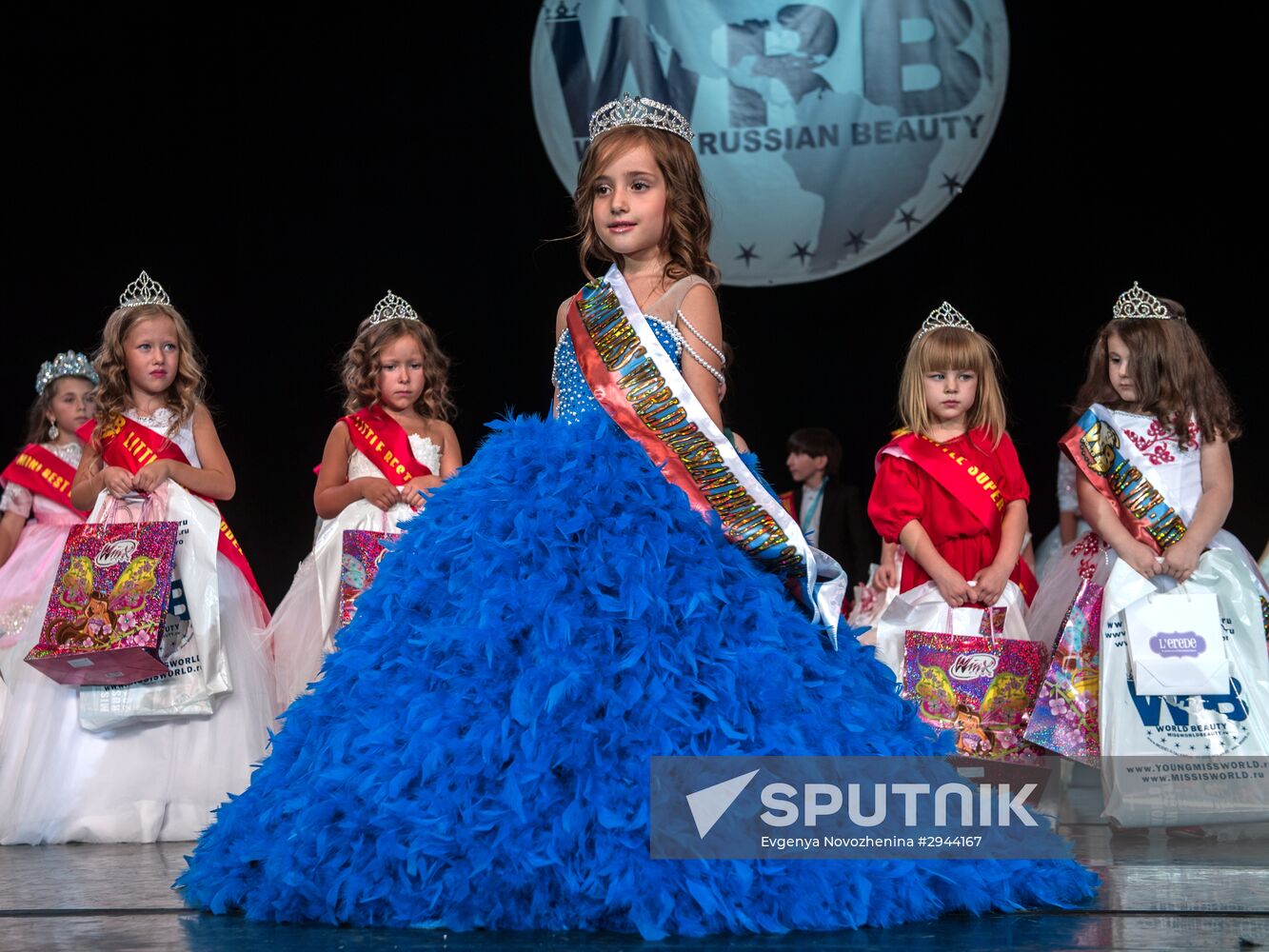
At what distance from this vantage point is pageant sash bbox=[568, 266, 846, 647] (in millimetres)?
2047

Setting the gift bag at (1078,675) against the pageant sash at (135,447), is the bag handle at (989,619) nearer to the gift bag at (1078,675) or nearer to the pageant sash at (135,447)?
the gift bag at (1078,675)

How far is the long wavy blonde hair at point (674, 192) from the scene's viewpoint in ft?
7.18

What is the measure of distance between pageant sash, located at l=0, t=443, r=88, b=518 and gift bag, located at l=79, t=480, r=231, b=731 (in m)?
0.98

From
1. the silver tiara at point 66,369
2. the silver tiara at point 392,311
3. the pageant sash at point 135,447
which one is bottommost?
the pageant sash at point 135,447

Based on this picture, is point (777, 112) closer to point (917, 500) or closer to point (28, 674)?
point (917, 500)

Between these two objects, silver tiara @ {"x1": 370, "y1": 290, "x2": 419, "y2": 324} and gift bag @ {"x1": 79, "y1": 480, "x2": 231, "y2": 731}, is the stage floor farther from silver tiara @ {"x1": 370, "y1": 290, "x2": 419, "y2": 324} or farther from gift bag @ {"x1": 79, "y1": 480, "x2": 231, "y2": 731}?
silver tiara @ {"x1": 370, "y1": 290, "x2": 419, "y2": 324}

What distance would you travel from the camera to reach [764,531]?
6.71 ft

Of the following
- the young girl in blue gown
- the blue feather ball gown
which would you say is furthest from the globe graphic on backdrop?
the blue feather ball gown

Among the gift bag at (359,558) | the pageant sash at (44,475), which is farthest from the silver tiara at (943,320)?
the pageant sash at (44,475)

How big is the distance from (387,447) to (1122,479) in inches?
66.3

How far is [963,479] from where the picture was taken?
3.31 meters

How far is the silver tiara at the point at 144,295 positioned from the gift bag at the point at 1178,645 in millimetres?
2251

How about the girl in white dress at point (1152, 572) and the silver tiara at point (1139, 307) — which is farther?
the silver tiara at point (1139, 307)

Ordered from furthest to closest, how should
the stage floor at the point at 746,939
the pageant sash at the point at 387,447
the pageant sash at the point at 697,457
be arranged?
1. the pageant sash at the point at 387,447
2. the pageant sash at the point at 697,457
3. the stage floor at the point at 746,939
